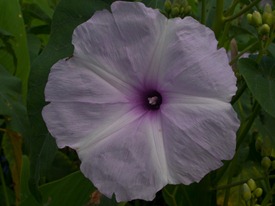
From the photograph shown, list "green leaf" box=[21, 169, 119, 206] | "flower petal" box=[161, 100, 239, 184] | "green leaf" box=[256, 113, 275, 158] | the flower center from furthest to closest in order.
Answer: "green leaf" box=[21, 169, 119, 206], "green leaf" box=[256, 113, 275, 158], the flower center, "flower petal" box=[161, 100, 239, 184]

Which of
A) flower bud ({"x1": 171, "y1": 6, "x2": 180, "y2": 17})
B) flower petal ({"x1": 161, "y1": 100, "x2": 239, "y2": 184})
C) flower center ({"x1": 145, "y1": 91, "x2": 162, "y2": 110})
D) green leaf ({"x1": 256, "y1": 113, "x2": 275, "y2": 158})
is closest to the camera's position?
flower petal ({"x1": 161, "y1": 100, "x2": 239, "y2": 184})

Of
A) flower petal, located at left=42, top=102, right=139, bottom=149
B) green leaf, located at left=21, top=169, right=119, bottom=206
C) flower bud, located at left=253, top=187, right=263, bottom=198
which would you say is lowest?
green leaf, located at left=21, top=169, right=119, bottom=206

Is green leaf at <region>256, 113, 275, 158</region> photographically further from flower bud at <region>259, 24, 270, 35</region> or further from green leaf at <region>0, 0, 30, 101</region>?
green leaf at <region>0, 0, 30, 101</region>

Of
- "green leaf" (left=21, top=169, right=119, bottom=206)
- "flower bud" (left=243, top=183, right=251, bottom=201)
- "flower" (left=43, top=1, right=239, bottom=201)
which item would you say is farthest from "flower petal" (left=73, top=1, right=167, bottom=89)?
"green leaf" (left=21, top=169, right=119, bottom=206)

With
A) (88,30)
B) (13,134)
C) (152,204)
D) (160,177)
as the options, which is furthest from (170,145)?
(152,204)

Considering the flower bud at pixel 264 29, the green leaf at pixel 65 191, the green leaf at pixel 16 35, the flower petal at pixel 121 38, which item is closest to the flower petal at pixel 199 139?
the flower petal at pixel 121 38

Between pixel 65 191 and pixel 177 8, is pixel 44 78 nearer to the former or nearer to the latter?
pixel 177 8

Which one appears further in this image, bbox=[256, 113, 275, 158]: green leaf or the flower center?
bbox=[256, 113, 275, 158]: green leaf

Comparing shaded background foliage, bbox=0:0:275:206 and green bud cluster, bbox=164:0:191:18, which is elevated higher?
green bud cluster, bbox=164:0:191:18
